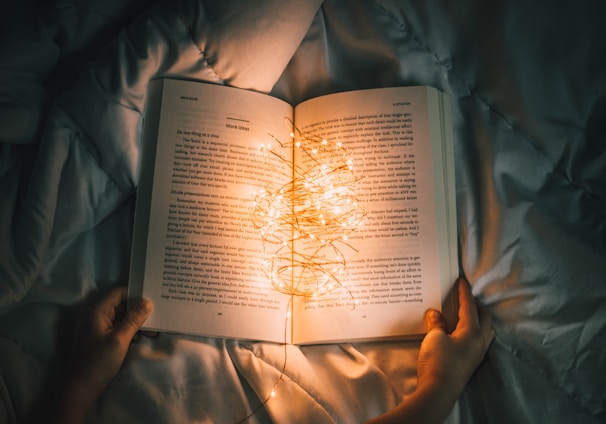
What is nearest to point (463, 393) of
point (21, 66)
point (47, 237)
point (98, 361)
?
point (98, 361)

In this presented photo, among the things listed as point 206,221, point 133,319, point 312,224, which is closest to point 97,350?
point 133,319

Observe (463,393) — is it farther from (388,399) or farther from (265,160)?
(265,160)

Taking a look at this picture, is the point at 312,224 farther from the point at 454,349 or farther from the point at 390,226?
the point at 454,349

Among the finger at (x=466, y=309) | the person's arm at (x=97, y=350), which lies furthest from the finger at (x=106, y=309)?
the finger at (x=466, y=309)

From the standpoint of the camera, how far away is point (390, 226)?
1003 millimetres

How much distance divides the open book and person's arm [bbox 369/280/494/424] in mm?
47

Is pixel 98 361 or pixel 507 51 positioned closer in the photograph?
pixel 98 361

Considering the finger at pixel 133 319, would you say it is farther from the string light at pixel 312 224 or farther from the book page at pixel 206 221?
the string light at pixel 312 224

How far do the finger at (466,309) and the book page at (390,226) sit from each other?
0.03 meters

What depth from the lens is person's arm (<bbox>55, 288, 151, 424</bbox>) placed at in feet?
2.90

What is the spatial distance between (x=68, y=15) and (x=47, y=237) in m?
0.42

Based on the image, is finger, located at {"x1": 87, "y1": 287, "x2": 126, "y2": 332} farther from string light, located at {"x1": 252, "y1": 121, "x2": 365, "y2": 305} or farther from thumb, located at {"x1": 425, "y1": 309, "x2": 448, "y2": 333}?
thumb, located at {"x1": 425, "y1": 309, "x2": 448, "y2": 333}

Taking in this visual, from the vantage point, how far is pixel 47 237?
3.13 ft

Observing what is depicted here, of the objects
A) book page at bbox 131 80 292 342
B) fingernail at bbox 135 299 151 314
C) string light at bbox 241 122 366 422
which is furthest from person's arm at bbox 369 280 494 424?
fingernail at bbox 135 299 151 314
